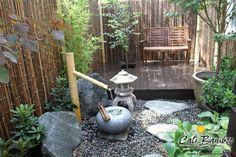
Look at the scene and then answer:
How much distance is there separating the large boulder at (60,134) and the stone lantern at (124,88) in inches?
32.0

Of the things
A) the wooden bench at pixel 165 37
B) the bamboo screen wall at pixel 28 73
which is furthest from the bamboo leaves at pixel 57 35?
the wooden bench at pixel 165 37

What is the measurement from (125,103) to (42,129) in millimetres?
1430

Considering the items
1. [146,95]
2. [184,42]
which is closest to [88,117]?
[146,95]

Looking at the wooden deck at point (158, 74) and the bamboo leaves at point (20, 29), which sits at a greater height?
the bamboo leaves at point (20, 29)

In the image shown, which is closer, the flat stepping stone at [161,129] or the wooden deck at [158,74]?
the flat stepping stone at [161,129]

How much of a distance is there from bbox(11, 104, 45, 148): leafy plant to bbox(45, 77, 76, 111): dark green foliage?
23.7 inches

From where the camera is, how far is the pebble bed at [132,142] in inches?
98.5

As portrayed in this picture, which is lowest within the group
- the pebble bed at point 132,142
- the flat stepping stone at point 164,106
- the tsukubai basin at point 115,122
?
the pebble bed at point 132,142

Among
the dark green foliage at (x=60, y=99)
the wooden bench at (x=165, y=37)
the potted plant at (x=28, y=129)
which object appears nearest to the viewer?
the potted plant at (x=28, y=129)

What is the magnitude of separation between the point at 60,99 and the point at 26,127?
0.84 metres

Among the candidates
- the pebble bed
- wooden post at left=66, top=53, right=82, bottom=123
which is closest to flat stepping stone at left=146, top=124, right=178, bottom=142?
the pebble bed

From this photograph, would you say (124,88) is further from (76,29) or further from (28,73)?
(28,73)

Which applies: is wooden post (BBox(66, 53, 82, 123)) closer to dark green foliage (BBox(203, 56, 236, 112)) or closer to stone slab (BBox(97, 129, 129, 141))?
stone slab (BBox(97, 129, 129, 141))

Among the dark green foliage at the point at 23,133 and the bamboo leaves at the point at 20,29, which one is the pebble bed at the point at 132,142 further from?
the bamboo leaves at the point at 20,29
